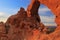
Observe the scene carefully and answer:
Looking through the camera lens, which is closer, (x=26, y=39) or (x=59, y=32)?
(x=59, y=32)

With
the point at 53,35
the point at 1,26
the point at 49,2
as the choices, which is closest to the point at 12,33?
the point at 1,26

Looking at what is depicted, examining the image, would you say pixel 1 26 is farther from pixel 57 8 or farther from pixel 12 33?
pixel 57 8

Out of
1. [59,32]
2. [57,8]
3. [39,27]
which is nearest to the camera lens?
[59,32]

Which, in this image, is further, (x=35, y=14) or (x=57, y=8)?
(x=35, y=14)

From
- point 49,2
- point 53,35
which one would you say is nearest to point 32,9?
point 49,2

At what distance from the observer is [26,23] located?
1012 inches

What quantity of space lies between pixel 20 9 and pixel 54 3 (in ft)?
24.1

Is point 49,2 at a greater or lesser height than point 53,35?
greater

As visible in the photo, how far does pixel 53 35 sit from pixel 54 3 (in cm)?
321

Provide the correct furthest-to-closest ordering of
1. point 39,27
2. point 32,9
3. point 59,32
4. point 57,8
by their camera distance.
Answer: point 32,9
point 39,27
point 57,8
point 59,32

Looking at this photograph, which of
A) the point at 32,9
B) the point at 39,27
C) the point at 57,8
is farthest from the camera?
the point at 32,9

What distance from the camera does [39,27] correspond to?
986 inches

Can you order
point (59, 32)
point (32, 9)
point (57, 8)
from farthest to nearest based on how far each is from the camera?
point (32, 9) → point (57, 8) → point (59, 32)

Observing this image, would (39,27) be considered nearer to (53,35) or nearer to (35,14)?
(35,14)
